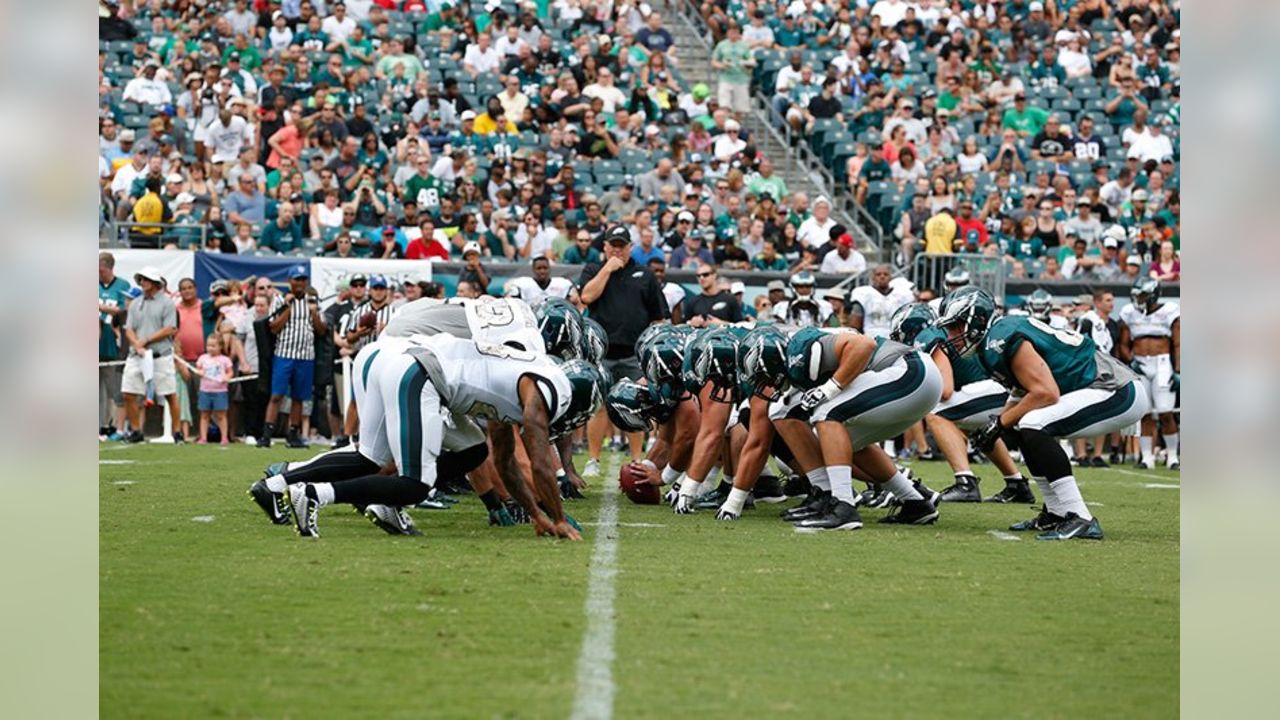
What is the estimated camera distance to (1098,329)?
18016mm

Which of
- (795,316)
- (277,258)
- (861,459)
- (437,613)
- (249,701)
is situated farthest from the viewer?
(277,258)

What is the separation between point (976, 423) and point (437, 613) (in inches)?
254

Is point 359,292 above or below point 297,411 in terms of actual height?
above

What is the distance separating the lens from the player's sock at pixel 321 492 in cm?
919

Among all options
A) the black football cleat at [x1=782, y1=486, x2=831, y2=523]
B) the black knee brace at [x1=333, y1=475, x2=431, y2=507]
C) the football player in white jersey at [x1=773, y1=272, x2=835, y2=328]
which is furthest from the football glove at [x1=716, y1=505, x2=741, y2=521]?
the football player in white jersey at [x1=773, y1=272, x2=835, y2=328]

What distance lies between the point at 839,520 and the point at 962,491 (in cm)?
256

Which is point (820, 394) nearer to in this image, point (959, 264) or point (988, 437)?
point (988, 437)

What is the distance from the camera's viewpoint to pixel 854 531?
1031 centimetres

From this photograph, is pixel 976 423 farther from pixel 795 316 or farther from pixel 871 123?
pixel 871 123

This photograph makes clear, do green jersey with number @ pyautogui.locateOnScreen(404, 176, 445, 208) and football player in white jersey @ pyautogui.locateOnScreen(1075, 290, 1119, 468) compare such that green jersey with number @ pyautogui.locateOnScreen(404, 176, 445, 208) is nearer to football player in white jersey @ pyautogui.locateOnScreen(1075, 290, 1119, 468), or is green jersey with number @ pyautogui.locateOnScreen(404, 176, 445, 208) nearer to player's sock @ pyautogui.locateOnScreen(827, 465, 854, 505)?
football player in white jersey @ pyautogui.locateOnScreen(1075, 290, 1119, 468)

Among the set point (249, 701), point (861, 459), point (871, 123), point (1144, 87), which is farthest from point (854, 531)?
point (1144, 87)

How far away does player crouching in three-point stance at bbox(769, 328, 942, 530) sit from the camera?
1005cm

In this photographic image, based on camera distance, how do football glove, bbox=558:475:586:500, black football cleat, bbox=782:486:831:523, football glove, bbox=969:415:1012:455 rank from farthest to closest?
football glove, bbox=558:475:586:500
black football cleat, bbox=782:486:831:523
football glove, bbox=969:415:1012:455

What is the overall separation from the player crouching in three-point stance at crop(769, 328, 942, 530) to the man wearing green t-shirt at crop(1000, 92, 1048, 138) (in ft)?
47.7
